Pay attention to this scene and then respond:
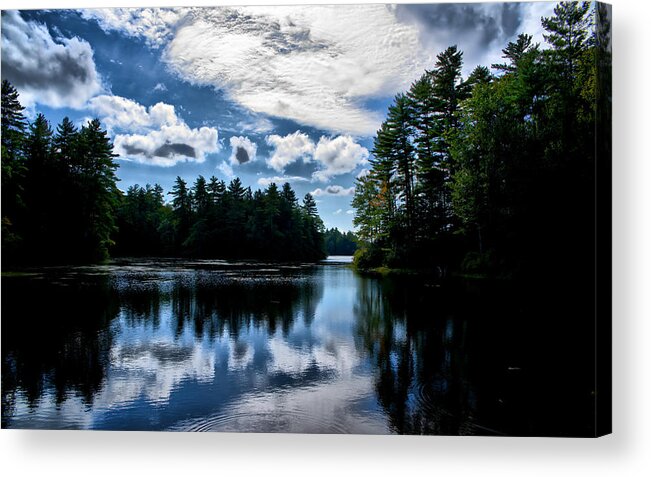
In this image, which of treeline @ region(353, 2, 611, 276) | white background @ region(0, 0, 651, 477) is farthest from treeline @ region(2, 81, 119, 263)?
treeline @ region(353, 2, 611, 276)

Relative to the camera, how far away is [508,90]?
4891 millimetres

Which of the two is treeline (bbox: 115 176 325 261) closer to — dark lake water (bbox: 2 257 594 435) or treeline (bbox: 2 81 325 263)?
treeline (bbox: 2 81 325 263)

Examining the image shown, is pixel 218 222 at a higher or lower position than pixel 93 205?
lower

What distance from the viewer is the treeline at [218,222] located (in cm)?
521

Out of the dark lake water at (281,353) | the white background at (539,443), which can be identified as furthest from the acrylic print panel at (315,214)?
the white background at (539,443)

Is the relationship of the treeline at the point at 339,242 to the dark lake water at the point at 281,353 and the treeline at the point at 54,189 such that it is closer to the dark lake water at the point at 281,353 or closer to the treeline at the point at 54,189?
the dark lake water at the point at 281,353

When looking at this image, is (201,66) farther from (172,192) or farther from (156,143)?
(172,192)

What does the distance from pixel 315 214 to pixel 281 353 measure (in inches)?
65.9

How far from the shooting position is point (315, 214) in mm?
5113

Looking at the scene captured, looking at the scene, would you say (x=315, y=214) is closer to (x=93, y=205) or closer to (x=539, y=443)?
(x=93, y=205)

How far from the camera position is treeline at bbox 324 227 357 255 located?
5.34 meters

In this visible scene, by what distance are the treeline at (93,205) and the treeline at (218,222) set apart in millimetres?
13

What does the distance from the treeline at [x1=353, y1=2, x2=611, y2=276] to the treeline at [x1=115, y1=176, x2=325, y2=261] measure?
2.76ft

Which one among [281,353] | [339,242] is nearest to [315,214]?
[339,242]
